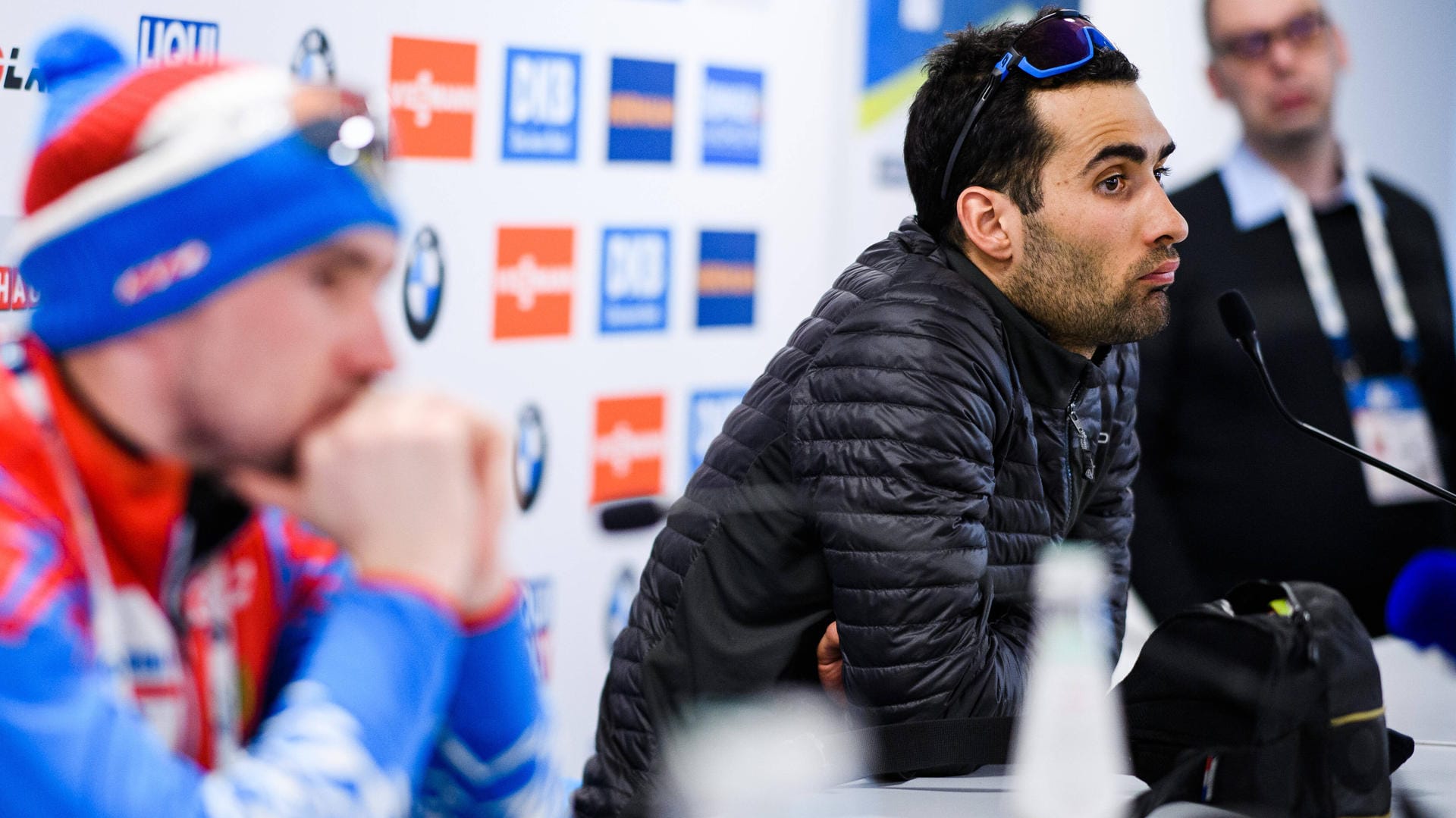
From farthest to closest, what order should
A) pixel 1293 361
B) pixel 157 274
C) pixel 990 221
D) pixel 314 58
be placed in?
1. pixel 1293 361
2. pixel 314 58
3. pixel 990 221
4. pixel 157 274

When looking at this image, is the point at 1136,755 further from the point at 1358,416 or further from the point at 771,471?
the point at 1358,416

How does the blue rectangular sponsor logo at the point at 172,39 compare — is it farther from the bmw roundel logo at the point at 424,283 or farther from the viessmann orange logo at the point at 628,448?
the viessmann orange logo at the point at 628,448

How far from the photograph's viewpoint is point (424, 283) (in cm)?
254

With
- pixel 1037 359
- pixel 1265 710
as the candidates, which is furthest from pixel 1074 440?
pixel 1265 710

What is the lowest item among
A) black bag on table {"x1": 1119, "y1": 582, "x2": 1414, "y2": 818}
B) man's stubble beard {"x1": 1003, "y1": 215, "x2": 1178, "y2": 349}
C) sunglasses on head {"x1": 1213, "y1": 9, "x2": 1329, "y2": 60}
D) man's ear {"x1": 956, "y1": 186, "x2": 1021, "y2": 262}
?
black bag on table {"x1": 1119, "y1": 582, "x2": 1414, "y2": 818}

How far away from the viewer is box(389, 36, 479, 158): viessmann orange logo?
96.6 inches

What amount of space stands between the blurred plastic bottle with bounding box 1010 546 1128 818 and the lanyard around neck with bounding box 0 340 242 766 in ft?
1.46

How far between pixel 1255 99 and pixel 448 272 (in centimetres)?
167

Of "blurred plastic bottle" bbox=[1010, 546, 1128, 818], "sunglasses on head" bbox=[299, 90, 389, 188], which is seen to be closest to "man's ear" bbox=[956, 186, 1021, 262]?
"blurred plastic bottle" bbox=[1010, 546, 1128, 818]

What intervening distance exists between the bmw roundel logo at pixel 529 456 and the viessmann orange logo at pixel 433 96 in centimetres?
49

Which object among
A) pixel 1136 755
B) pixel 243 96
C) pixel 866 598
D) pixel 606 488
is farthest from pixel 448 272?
pixel 243 96

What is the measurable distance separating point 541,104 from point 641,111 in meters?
0.27

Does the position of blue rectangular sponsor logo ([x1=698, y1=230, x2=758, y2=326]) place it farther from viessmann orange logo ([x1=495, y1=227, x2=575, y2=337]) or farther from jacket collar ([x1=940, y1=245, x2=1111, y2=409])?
jacket collar ([x1=940, y1=245, x2=1111, y2=409])

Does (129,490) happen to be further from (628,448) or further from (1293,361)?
(1293,361)
